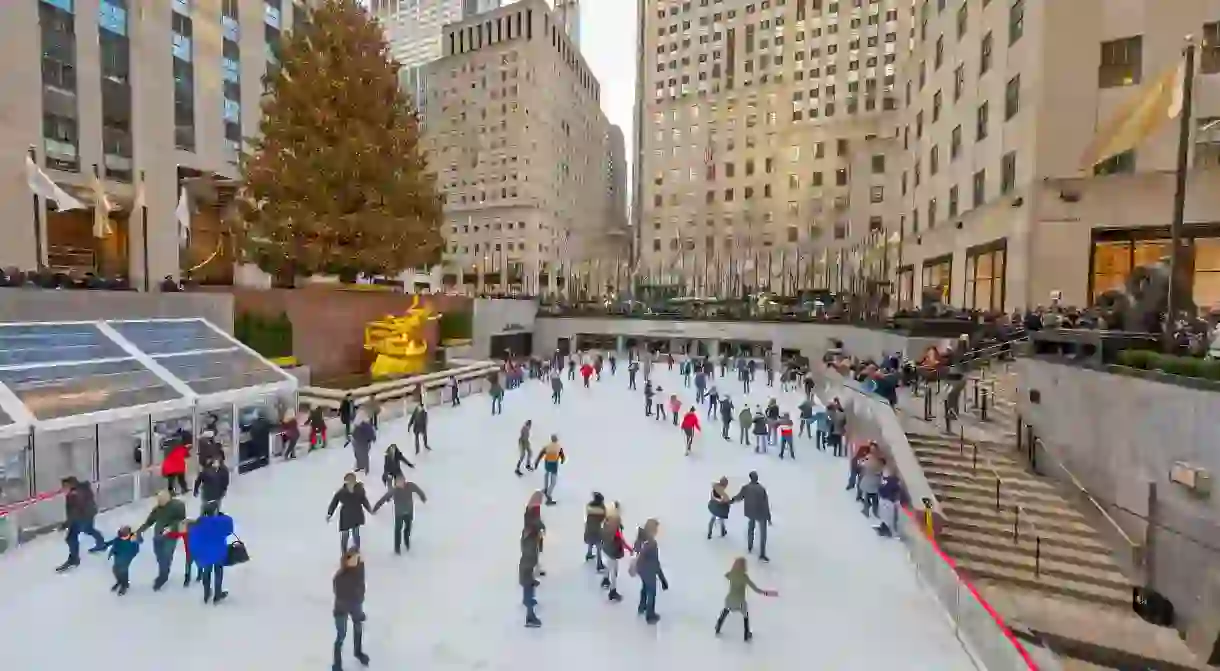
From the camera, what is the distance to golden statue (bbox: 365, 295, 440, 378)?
84.8 feet

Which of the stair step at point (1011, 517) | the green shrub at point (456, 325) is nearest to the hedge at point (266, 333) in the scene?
the green shrub at point (456, 325)

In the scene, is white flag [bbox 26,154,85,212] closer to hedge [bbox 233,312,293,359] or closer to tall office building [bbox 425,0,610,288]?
hedge [bbox 233,312,293,359]

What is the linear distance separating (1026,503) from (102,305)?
21.7 meters

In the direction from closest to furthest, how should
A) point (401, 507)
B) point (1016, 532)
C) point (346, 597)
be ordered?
point (346, 597)
point (401, 507)
point (1016, 532)

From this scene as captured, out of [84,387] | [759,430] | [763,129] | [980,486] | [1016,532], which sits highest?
[763,129]

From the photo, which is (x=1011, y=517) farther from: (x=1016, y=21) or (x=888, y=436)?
(x=1016, y=21)

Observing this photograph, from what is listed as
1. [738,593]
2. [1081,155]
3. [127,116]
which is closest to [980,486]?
[738,593]

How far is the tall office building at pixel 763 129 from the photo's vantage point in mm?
67875

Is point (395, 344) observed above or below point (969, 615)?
above

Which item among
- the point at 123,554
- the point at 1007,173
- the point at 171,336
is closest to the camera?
the point at 123,554

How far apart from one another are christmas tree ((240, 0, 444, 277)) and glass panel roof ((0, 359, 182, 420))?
40.2 feet

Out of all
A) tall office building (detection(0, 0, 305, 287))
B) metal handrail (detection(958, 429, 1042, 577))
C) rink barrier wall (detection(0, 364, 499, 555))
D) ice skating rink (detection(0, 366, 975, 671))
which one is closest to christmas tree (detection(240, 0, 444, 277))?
tall office building (detection(0, 0, 305, 287))

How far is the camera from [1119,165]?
802 inches

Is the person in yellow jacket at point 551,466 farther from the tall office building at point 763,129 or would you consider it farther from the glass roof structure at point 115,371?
the tall office building at point 763,129
